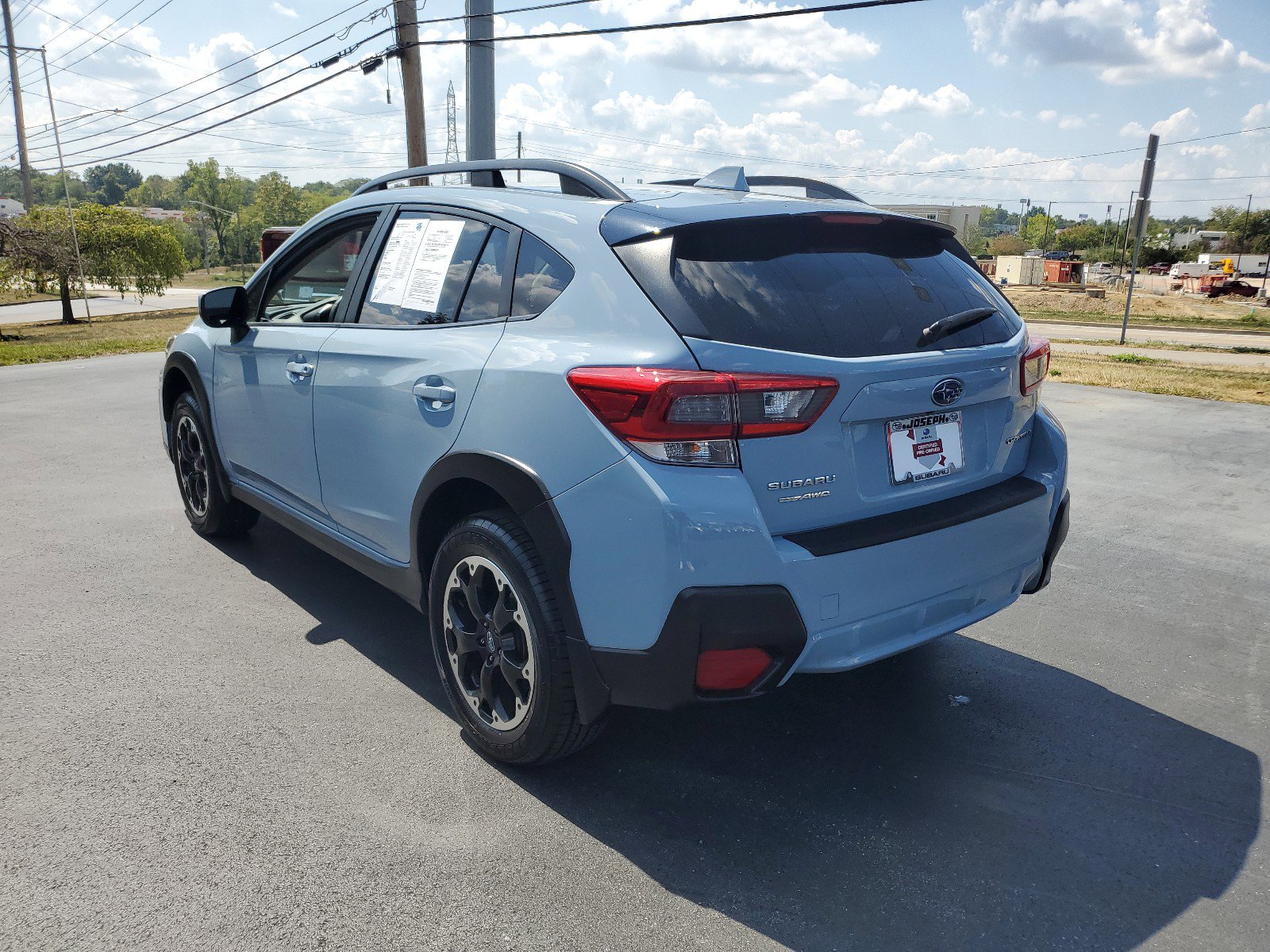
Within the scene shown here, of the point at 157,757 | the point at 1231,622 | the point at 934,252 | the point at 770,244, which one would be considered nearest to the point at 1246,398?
the point at 1231,622

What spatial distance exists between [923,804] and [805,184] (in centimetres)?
219

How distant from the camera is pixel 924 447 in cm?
276

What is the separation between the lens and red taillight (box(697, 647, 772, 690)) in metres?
2.42

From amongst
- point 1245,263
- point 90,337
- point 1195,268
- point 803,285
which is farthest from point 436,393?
point 1245,263

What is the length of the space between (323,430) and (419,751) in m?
1.33

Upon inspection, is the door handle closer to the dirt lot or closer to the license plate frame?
the license plate frame

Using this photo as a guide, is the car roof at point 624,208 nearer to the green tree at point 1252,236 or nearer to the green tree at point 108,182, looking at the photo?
the green tree at point 1252,236

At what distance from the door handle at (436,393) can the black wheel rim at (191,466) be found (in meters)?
2.33

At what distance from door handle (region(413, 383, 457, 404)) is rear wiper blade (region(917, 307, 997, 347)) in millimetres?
1422

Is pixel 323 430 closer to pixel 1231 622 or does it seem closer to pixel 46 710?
pixel 46 710

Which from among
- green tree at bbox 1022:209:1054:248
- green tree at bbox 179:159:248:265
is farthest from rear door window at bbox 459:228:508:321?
green tree at bbox 1022:209:1054:248

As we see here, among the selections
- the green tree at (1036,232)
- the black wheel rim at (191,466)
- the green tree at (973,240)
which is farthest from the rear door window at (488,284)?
the green tree at (1036,232)

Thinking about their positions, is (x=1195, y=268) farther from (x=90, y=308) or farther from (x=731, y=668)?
(x=731, y=668)

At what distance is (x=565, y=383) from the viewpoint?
8.49 ft
